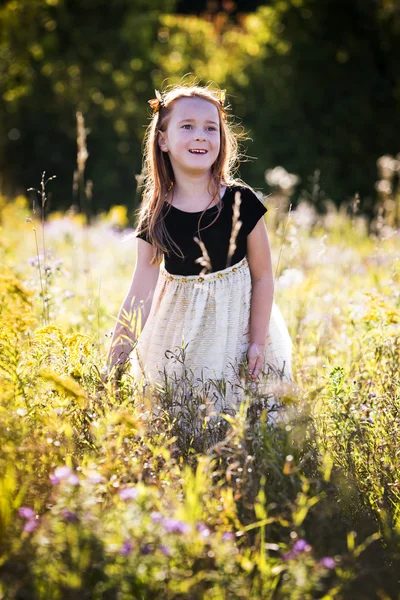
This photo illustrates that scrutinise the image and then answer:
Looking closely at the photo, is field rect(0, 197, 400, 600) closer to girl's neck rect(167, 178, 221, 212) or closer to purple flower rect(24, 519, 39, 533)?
purple flower rect(24, 519, 39, 533)

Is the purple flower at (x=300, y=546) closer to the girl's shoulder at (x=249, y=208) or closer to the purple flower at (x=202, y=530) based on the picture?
the purple flower at (x=202, y=530)

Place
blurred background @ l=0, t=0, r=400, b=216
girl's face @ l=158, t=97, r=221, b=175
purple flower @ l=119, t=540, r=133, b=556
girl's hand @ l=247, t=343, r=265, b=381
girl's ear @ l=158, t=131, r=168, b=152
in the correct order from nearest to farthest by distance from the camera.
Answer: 1. purple flower @ l=119, t=540, r=133, b=556
2. girl's hand @ l=247, t=343, r=265, b=381
3. girl's face @ l=158, t=97, r=221, b=175
4. girl's ear @ l=158, t=131, r=168, b=152
5. blurred background @ l=0, t=0, r=400, b=216

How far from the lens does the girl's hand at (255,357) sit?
8.91 ft

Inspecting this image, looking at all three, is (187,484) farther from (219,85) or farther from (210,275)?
(219,85)

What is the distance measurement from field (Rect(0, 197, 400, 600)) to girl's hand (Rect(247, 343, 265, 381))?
0.94 ft

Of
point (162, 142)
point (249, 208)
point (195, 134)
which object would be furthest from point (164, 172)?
point (249, 208)

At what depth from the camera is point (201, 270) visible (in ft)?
9.45

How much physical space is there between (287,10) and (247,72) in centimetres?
126

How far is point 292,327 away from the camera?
149 inches

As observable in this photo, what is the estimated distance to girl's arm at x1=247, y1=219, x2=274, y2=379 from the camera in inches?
111

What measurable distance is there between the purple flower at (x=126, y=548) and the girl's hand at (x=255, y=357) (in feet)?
3.77

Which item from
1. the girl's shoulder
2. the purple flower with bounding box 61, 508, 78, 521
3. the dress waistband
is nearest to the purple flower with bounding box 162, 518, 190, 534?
the purple flower with bounding box 61, 508, 78, 521

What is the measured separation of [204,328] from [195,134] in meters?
0.84

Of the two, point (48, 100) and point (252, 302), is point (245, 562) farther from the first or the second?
point (48, 100)
